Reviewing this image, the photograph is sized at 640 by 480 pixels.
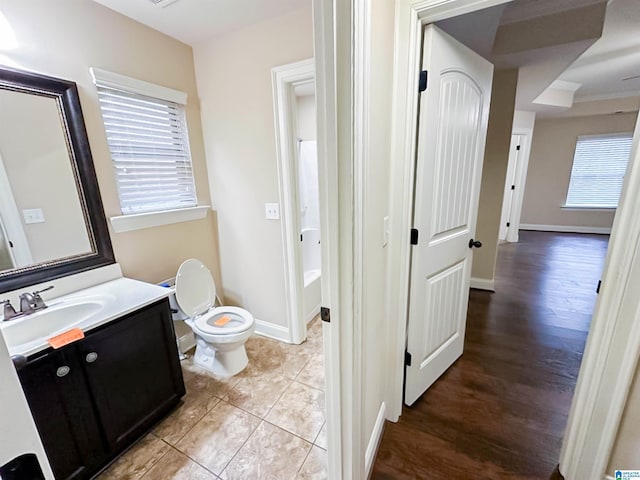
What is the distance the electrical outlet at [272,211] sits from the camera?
215 centimetres

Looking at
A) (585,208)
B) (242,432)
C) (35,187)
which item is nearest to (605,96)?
(585,208)

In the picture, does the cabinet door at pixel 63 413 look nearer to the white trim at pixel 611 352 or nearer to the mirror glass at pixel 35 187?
the mirror glass at pixel 35 187

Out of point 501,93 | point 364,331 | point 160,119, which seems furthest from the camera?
point 501,93

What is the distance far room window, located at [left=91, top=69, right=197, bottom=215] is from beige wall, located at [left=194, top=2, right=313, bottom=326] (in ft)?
0.71

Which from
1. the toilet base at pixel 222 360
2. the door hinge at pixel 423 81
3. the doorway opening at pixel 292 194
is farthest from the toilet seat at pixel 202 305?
the door hinge at pixel 423 81

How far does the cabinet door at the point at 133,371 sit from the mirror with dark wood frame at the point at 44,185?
21.6 inches

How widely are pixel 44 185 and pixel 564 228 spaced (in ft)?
27.3

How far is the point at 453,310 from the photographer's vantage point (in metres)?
1.91

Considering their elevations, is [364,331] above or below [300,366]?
above

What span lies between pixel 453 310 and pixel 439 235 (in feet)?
2.04

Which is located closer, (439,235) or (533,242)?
(439,235)

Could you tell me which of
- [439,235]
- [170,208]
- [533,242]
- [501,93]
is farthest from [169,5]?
[533,242]

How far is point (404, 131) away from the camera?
132 centimetres

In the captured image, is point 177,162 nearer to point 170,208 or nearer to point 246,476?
point 170,208
